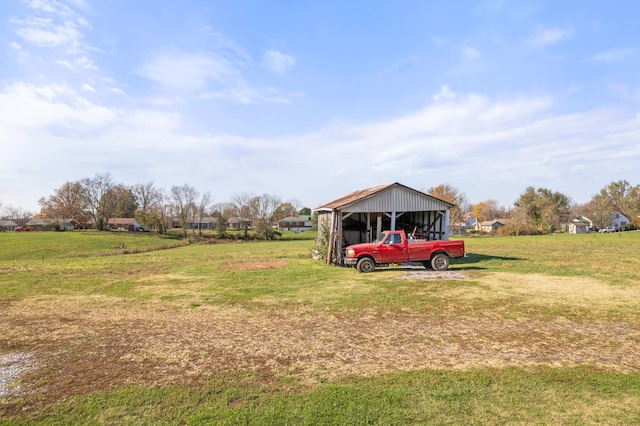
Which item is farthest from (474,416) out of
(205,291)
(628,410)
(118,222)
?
(118,222)

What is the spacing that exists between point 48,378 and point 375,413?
15.2 ft

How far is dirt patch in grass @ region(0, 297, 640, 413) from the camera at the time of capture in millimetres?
5266

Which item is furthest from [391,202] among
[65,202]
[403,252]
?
[65,202]

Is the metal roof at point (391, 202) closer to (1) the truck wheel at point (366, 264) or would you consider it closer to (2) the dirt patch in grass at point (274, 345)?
(1) the truck wheel at point (366, 264)

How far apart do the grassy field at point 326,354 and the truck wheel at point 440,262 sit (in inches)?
125

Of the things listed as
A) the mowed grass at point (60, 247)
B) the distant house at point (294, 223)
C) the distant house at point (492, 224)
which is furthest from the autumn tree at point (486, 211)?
the mowed grass at point (60, 247)

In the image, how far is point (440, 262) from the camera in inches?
613

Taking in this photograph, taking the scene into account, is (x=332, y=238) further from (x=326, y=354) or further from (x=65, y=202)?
(x=65, y=202)

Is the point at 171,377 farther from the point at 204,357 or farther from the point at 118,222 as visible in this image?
the point at 118,222

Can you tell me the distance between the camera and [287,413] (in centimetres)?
408

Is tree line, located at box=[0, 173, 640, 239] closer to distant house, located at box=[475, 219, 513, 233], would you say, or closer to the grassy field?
distant house, located at box=[475, 219, 513, 233]

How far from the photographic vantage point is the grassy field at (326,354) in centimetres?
418

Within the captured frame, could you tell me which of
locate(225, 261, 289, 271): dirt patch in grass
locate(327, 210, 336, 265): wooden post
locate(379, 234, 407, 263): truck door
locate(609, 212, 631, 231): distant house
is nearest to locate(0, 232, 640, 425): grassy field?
locate(379, 234, 407, 263): truck door

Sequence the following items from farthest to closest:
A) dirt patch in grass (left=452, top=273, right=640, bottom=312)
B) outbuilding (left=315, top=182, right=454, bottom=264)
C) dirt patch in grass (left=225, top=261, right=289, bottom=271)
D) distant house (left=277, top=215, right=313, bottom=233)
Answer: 1. distant house (left=277, top=215, right=313, bottom=233)
2. outbuilding (left=315, top=182, right=454, bottom=264)
3. dirt patch in grass (left=225, top=261, right=289, bottom=271)
4. dirt patch in grass (left=452, top=273, right=640, bottom=312)
